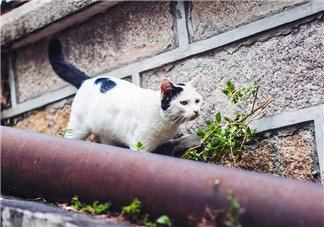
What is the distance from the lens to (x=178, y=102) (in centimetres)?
253

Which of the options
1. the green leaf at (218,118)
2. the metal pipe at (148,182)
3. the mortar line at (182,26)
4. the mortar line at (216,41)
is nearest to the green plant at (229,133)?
the green leaf at (218,118)

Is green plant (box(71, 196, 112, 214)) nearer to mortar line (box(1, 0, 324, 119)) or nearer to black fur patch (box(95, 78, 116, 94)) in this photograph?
black fur patch (box(95, 78, 116, 94))

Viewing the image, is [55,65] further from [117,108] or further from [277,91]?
[277,91]

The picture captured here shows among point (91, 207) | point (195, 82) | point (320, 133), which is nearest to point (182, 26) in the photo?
point (195, 82)

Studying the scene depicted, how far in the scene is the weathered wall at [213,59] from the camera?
2.42 meters

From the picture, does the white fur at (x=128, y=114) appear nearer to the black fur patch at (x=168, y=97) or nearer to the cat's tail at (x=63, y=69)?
the black fur patch at (x=168, y=97)

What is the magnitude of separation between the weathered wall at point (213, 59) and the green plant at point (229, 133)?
3.6 inches

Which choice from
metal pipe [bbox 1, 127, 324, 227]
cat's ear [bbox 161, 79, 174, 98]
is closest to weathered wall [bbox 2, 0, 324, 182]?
cat's ear [bbox 161, 79, 174, 98]

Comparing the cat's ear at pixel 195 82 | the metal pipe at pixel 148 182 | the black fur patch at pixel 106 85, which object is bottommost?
the metal pipe at pixel 148 182

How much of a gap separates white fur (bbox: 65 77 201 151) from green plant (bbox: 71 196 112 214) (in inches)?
35.0

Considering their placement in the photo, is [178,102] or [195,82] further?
[195,82]

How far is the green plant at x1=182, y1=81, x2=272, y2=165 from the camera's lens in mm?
2459

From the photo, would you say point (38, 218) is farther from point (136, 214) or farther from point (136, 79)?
point (136, 79)

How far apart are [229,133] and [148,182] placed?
118cm
